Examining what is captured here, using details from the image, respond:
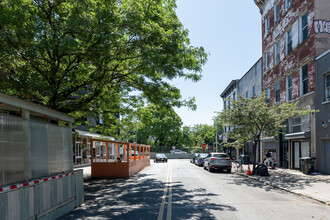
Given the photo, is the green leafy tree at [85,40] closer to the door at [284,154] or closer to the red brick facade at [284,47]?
the red brick facade at [284,47]

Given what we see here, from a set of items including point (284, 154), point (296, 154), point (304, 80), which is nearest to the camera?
point (304, 80)

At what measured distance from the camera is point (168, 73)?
1031 centimetres

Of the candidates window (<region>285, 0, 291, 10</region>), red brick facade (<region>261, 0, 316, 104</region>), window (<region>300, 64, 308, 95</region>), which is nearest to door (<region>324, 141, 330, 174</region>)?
red brick facade (<region>261, 0, 316, 104</region>)

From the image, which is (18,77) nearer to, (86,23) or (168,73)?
(86,23)

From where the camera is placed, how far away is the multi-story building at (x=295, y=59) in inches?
727

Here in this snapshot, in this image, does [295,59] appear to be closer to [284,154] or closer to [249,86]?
[284,154]

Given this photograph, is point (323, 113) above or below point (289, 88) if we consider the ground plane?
below

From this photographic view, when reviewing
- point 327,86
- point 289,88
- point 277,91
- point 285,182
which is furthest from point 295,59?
point 285,182

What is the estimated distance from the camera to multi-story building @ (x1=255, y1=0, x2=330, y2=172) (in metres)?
18.5

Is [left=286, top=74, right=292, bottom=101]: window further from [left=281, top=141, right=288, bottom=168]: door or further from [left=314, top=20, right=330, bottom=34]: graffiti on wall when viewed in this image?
[left=314, top=20, right=330, bottom=34]: graffiti on wall

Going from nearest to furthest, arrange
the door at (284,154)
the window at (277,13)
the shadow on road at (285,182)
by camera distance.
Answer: the shadow on road at (285,182) → the door at (284,154) → the window at (277,13)

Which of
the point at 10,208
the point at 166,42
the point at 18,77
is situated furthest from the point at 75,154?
the point at 10,208

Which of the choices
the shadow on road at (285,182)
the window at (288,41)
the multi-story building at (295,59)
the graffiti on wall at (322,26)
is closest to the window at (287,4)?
the multi-story building at (295,59)

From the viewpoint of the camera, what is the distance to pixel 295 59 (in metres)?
21.3
